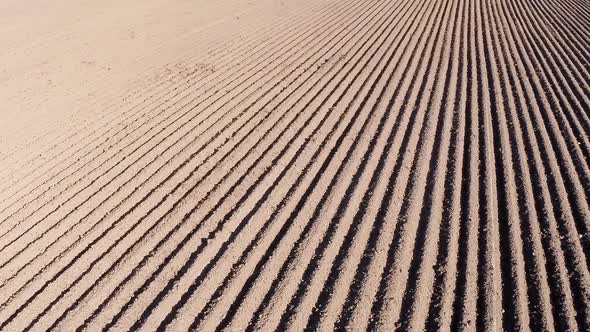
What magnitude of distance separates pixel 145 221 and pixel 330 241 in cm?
205

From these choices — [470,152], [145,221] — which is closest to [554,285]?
[470,152]

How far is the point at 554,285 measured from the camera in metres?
3.99

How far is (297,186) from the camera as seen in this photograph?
211 inches

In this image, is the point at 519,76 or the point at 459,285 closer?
the point at 459,285

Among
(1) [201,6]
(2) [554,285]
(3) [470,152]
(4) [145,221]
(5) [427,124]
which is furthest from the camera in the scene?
(1) [201,6]

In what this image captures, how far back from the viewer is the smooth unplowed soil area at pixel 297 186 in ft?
13.1

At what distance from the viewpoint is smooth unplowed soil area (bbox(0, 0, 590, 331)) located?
3994 millimetres

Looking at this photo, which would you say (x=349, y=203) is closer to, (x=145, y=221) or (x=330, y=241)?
(x=330, y=241)

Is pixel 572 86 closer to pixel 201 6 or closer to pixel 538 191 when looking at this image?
pixel 538 191

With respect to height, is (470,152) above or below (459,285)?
above

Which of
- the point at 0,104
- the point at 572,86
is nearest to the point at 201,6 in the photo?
the point at 0,104

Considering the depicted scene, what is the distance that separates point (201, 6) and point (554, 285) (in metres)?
12.1

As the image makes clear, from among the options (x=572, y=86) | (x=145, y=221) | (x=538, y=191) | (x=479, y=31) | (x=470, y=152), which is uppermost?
(x=479, y=31)

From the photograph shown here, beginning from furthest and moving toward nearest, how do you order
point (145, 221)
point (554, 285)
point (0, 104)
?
point (0, 104) → point (145, 221) → point (554, 285)
